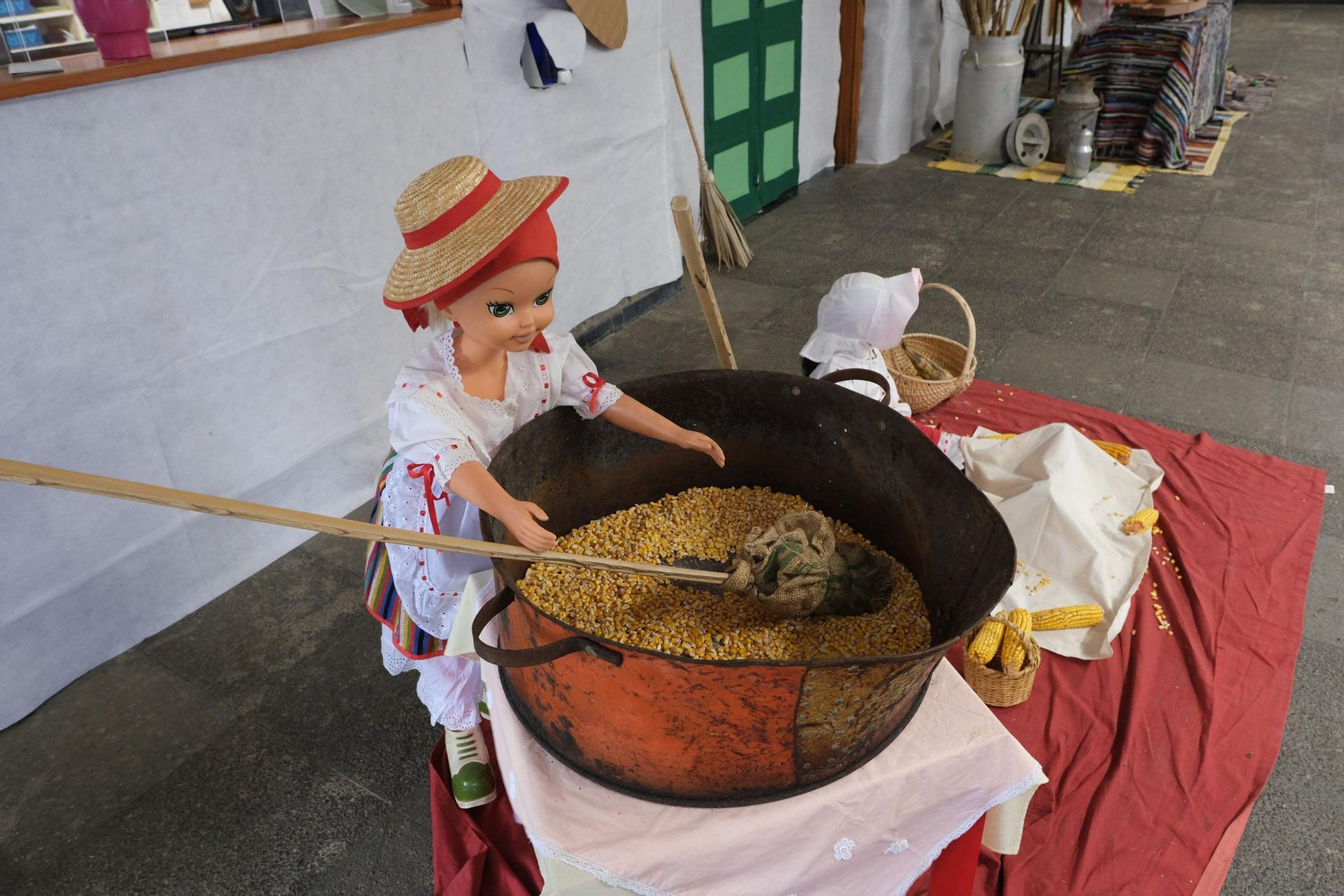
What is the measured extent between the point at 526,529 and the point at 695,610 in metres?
0.39

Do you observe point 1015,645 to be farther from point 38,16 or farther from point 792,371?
point 38,16

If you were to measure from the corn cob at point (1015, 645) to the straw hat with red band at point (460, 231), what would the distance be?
142 cm

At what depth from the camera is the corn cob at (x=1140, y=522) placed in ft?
8.11

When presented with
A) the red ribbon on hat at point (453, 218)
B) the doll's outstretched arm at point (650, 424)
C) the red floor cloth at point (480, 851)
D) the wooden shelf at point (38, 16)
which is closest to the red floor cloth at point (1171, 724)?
the red floor cloth at point (480, 851)

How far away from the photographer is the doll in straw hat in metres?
1.33

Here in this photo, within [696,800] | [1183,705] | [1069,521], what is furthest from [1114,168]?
[696,800]

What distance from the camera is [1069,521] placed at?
2402 mm

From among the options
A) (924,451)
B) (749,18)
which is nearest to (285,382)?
(924,451)

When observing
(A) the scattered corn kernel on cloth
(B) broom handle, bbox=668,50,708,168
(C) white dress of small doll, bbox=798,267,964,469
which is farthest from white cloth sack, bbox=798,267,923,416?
(B) broom handle, bbox=668,50,708,168

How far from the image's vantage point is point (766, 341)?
3928 millimetres

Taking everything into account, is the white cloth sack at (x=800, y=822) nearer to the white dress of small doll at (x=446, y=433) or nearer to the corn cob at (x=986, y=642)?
the white dress of small doll at (x=446, y=433)

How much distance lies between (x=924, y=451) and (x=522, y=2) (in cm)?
237

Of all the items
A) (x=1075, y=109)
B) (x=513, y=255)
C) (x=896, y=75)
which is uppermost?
(x=513, y=255)

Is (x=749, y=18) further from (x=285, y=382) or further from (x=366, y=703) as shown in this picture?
(x=366, y=703)
